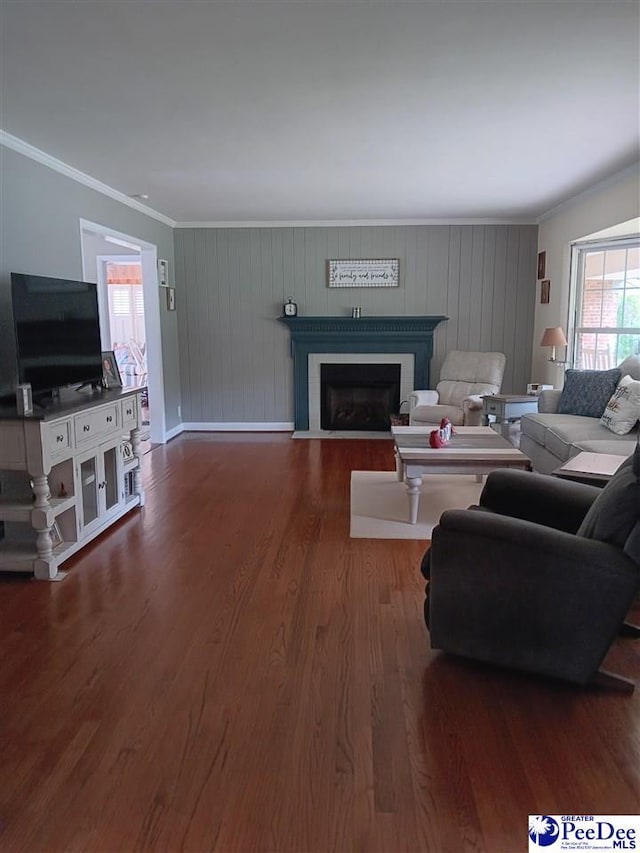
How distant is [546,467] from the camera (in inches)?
175

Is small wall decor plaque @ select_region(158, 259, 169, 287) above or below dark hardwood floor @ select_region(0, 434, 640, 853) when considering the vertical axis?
Result: above

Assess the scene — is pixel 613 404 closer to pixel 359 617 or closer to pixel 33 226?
pixel 359 617

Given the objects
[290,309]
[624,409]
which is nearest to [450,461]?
[624,409]

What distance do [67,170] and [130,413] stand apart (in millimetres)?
1823

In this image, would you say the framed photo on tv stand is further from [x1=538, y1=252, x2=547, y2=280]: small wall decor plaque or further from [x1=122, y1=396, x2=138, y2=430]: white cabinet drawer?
[x1=538, y1=252, x2=547, y2=280]: small wall decor plaque

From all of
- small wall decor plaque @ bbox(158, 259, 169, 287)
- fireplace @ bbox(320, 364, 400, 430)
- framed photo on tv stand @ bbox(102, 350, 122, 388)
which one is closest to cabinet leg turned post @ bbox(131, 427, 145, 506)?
framed photo on tv stand @ bbox(102, 350, 122, 388)

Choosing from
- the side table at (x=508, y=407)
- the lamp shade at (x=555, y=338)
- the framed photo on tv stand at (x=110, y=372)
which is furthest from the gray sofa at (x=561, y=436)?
the framed photo on tv stand at (x=110, y=372)

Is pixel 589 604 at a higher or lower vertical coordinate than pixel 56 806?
higher

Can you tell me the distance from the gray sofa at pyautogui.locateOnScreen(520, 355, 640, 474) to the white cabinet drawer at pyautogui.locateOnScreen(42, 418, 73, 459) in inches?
122

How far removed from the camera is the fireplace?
706cm

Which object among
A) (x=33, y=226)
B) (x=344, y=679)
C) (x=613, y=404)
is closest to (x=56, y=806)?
(x=344, y=679)

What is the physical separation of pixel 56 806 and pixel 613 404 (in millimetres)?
4044

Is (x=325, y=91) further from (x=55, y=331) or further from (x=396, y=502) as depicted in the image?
(x=396, y=502)

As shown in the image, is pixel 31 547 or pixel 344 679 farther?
pixel 31 547
